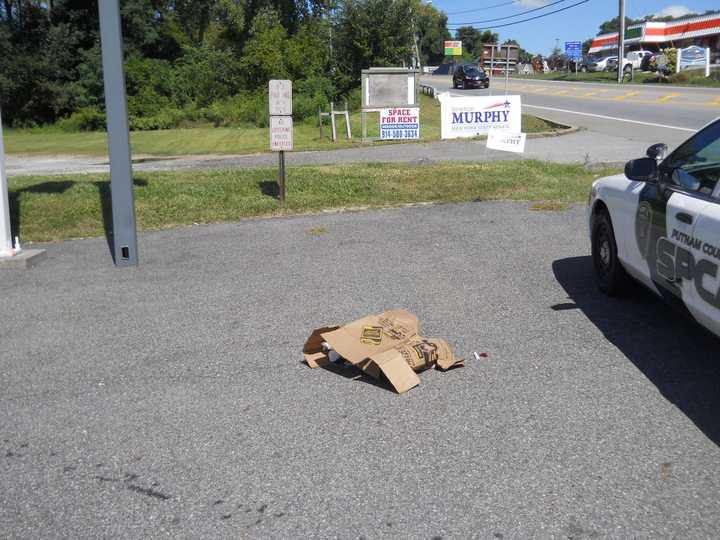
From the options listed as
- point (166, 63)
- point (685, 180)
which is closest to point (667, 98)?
point (166, 63)

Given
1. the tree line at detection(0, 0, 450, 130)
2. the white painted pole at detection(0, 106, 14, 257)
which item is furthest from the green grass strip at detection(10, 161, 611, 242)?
the tree line at detection(0, 0, 450, 130)

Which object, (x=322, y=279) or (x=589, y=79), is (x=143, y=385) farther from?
(x=589, y=79)

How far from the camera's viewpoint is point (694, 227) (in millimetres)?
4785

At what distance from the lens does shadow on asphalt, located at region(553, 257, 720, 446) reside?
15.4ft

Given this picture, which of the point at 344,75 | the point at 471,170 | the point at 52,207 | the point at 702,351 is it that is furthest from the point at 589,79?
the point at 702,351

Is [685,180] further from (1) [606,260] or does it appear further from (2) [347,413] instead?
(2) [347,413]

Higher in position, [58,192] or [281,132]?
[281,132]

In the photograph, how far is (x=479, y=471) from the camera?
3953 mm

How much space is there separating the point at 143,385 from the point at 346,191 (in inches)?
311

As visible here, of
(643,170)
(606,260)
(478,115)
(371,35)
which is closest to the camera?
(643,170)

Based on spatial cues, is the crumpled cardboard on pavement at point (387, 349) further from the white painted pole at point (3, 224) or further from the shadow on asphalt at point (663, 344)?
the white painted pole at point (3, 224)

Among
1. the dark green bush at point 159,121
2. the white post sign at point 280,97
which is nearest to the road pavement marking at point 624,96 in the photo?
the dark green bush at point 159,121

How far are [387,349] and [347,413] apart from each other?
73 centimetres

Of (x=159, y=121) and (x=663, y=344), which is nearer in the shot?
(x=663, y=344)
